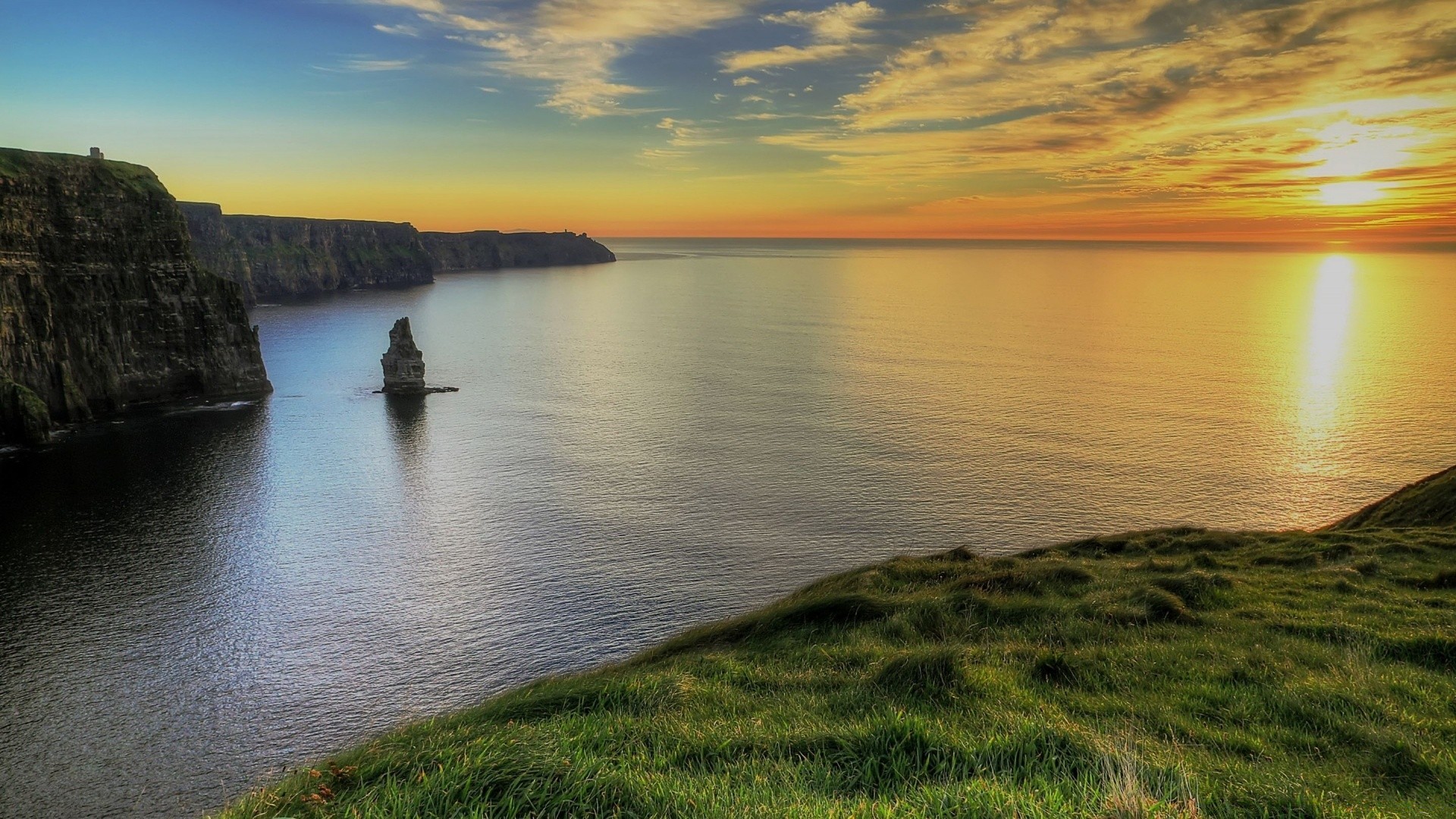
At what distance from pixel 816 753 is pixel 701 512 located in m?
62.0

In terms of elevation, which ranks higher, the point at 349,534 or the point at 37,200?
the point at 37,200

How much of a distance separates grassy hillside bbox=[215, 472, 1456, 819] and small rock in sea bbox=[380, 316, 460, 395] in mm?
112216

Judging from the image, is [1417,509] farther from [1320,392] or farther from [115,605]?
[1320,392]

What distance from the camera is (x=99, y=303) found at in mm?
97250

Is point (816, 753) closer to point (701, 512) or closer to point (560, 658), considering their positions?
point (560, 658)

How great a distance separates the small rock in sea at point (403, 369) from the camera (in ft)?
403

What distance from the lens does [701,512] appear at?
7200cm

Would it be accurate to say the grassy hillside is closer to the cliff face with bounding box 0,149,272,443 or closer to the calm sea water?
the calm sea water

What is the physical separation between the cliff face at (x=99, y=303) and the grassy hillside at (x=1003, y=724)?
4101 inches

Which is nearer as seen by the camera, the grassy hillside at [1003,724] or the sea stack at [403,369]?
the grassy hillside at [1003,724]

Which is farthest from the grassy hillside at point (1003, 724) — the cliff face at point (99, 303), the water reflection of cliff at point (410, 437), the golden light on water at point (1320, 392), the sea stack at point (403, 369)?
the sea stack at point (403, 369)

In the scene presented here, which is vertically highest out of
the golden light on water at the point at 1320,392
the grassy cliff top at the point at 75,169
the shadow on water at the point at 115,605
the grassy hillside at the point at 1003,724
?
the grassy cliff top at the point at 75,169

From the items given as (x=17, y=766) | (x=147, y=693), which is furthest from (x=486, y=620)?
(x=17, y=766)

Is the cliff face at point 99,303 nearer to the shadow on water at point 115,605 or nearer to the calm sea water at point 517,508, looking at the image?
the calm sea water at point 517,508
